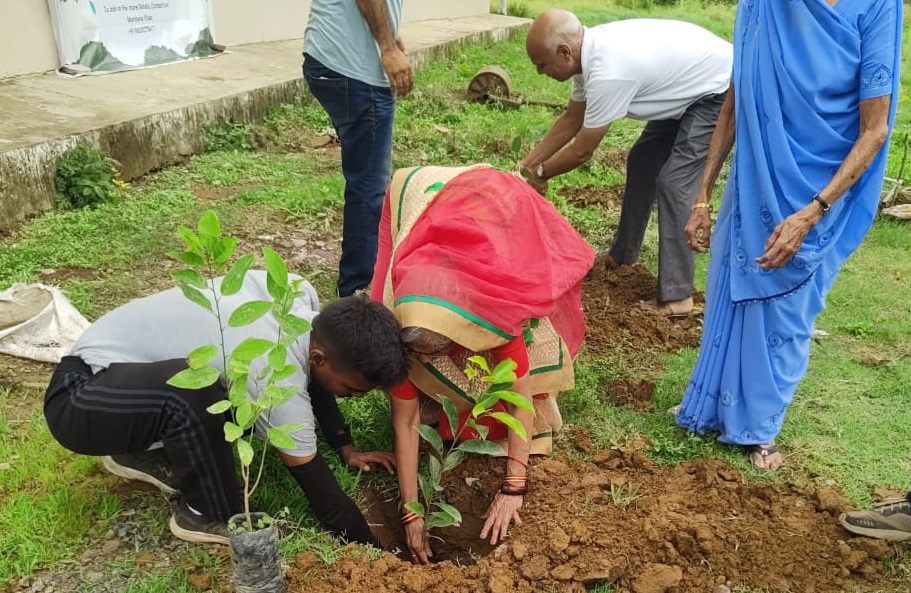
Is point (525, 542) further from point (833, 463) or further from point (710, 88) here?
point (710, 88)

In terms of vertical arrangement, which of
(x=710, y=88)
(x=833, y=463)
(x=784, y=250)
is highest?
(x=710, y=88)

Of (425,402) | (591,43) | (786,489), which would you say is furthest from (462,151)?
(786,489)

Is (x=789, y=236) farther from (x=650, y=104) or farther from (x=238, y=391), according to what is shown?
(x=238, y=391)

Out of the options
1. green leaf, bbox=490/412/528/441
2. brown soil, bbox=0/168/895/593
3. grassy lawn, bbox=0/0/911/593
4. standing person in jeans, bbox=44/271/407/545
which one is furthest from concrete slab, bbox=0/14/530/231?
green leaf, bbox=490/412/528/441

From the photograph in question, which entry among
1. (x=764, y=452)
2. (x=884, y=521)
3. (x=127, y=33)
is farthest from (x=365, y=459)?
(x=127, y=33)

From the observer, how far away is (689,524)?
244 cm

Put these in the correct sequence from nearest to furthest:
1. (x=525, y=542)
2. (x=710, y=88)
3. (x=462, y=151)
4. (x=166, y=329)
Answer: (x=166, y=329), (x=525, y=542), (x=710, y=88), (x=462, y=151)

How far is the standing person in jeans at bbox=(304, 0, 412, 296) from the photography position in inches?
137

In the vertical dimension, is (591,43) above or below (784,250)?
above

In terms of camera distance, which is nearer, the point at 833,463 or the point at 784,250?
the point at 784,250

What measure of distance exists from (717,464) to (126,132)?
397cm

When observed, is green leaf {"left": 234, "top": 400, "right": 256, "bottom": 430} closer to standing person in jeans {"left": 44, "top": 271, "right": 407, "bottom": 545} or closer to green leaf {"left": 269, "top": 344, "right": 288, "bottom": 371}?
green leaf {"left": 269, "top": 344, "right": 288, "bottom": 371}

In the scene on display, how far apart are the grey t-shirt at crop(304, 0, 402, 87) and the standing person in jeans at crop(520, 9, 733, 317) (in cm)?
69

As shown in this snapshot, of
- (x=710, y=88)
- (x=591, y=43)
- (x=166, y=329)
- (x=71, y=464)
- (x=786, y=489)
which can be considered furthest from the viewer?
(x=710, y=88)
